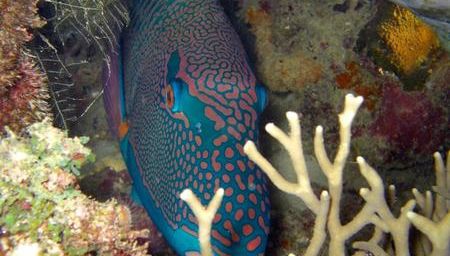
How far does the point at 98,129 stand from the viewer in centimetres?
529

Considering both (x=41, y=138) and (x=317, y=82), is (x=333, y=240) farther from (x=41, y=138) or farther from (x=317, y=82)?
(x=317, y=82)

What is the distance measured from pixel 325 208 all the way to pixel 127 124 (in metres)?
2.46

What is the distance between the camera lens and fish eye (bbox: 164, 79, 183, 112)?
3117 mm

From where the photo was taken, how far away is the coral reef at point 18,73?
2311 mm

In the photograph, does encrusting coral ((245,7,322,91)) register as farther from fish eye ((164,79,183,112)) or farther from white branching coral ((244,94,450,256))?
white branching coral ((244,94,450,256))

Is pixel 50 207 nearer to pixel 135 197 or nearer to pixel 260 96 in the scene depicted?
pixel 260 96

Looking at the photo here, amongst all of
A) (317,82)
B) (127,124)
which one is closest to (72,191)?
(127,124)

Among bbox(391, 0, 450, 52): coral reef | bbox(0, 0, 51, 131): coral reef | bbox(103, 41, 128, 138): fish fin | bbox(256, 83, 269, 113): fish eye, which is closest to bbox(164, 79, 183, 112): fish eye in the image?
bbox(256, 83, 269, 113): fish eye

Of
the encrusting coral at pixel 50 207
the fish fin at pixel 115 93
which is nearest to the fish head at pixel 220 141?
the encrusting coral at pixel 50 207

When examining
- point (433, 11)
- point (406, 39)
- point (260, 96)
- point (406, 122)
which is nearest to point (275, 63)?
point (406, 39)

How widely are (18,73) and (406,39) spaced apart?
3.44m

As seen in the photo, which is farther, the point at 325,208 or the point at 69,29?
the point at 69,29

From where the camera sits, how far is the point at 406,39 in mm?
4102

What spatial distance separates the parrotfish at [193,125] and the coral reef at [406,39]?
163 centimetres
